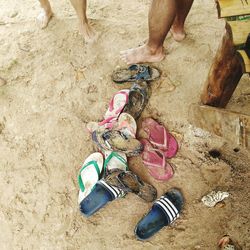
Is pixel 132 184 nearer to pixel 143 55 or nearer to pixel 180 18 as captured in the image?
pixel 143 55

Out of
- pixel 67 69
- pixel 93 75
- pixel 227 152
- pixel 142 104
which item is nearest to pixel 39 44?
pixel 67 69

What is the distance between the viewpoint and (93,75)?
249cm

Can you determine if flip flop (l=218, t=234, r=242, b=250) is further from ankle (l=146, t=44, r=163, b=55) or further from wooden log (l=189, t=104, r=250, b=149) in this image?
ankle (l=146, t=44, r=163, b=55)

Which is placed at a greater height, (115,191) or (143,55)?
(143,55)

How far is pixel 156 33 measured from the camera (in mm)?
2246

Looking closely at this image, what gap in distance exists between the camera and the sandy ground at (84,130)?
1.90m

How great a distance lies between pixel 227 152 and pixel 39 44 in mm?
1840

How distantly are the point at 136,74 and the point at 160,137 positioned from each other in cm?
57

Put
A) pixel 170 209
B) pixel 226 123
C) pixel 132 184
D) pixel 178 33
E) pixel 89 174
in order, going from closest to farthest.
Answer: pixel 226 123 → pixel 170 209 → pixel 132 184 → pixel 89 174 → pixel 178 33

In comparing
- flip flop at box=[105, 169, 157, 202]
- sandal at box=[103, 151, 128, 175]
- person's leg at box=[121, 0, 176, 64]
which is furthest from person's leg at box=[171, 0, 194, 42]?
flip flop at box=[105, 169, 157, 202]

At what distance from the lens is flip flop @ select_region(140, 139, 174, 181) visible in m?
2.02

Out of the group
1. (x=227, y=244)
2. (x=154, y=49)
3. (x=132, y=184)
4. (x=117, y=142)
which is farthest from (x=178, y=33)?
(x=227, y=244)

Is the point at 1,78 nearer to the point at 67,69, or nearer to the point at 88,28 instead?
the point at 67,69

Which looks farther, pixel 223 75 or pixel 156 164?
pixel 156 164
